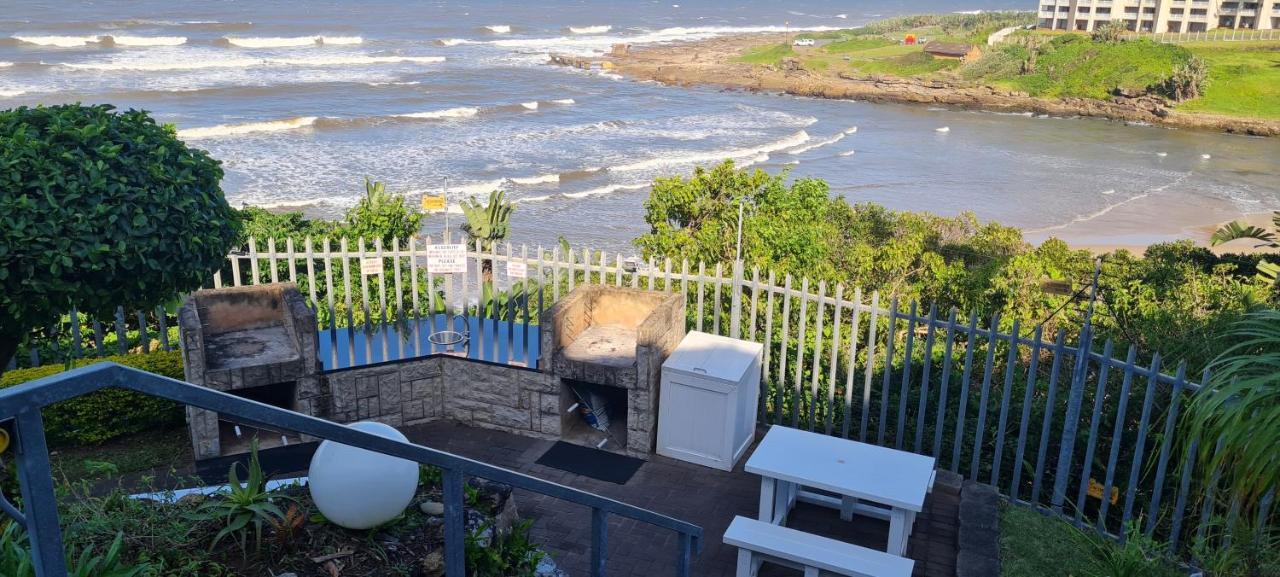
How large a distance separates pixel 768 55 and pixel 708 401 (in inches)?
2639

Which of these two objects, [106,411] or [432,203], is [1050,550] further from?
[106,411]

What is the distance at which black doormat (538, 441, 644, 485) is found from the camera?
9.14 metres

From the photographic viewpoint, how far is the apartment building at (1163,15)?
89.4 meters

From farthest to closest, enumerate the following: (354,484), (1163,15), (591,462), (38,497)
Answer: (1163,15) < (591,462) < (354,484) < (38,497)

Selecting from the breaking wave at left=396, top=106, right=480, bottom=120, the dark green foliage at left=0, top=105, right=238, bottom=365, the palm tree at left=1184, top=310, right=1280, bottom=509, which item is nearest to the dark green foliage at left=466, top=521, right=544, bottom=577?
the dark green foliage at left=0, top=105, right=238, bottom=365

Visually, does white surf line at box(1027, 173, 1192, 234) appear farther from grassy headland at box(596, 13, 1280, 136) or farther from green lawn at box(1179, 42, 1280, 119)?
green lawn at box(1179, 42, 1280, 119)

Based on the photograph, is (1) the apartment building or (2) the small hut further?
(1) the apartment building

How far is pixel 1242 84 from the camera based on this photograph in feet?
184

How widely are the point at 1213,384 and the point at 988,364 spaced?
216 cm

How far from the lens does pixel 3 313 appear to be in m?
6.57

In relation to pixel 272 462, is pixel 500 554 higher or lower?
higher

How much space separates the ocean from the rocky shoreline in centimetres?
267

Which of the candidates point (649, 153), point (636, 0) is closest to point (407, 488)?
point (649, 153)

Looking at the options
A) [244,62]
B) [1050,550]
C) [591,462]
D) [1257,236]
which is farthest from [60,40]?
[1050,550]
